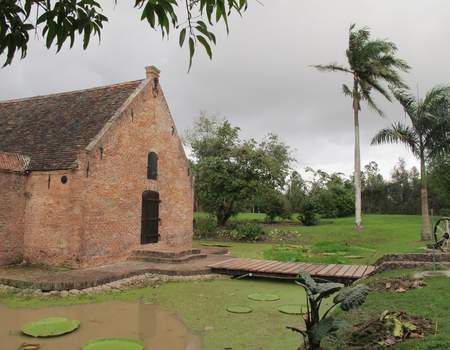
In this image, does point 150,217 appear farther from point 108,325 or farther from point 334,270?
point 108,325

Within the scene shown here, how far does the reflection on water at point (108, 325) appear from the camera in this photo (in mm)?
5461

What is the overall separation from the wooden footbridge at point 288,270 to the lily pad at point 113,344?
196 inches

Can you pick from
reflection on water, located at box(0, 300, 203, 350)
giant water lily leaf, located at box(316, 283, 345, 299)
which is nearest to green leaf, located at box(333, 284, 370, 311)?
giant water lily leaf, located at box(316, 283, 345, 299)

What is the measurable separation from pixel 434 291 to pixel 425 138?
12.6 m

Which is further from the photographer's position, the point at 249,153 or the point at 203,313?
the point at 249,153

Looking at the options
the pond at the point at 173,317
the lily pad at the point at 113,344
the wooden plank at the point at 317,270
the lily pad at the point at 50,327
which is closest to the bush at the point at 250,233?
the wooden plank at the point at 317,270

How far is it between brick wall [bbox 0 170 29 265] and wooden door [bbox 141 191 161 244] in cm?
397

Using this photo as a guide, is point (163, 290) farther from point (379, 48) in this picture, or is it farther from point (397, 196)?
point (397, 196)

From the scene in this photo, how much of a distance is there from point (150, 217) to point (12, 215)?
4.70m

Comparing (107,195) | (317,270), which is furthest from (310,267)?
(107,195)

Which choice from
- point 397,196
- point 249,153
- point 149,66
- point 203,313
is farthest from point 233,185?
point 397,196

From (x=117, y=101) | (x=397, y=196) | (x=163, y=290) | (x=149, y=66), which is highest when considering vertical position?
(x=149, y=66)

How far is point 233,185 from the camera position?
22.6 metres

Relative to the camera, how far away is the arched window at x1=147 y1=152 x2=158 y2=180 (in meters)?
13.9
